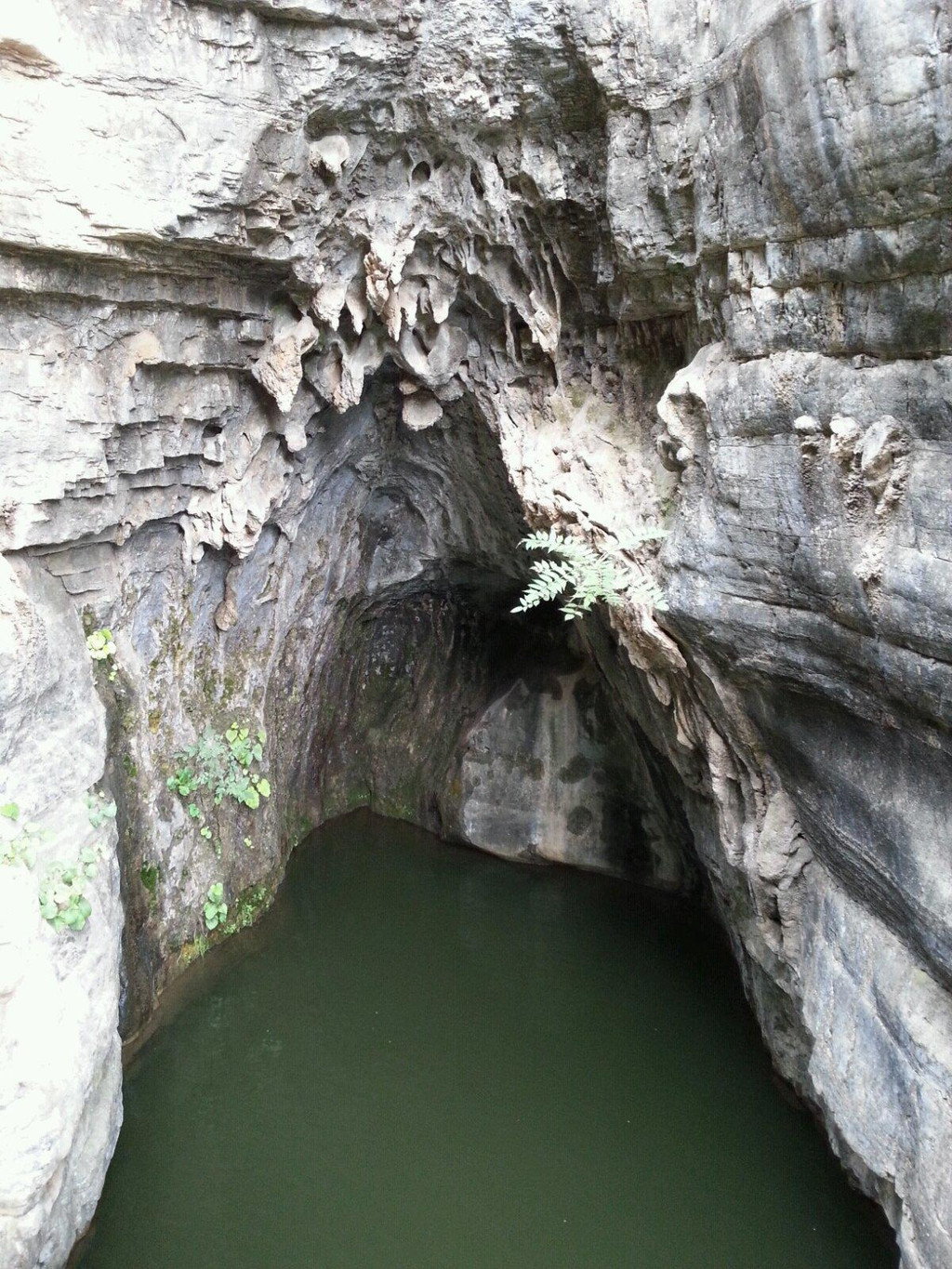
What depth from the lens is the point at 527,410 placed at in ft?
18.0

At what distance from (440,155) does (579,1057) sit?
14.8 feet

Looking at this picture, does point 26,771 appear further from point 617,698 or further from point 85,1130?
point 617,698

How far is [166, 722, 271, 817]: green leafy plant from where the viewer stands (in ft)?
19.0

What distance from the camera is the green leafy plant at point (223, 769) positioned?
5797mm

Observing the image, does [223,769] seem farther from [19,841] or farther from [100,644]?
[19,841]

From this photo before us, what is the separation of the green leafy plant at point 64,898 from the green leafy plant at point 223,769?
171 centimetres

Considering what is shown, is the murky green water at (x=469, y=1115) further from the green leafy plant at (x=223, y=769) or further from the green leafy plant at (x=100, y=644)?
the green leafy plant at (x=100, y=644)

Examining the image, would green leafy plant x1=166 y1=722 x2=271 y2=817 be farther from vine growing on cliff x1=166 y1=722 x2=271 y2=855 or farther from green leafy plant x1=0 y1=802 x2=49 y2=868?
green leafy plant x1=0 y1=802 x2=49 y2=868

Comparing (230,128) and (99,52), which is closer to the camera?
(99,52)

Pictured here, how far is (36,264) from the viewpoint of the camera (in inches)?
155

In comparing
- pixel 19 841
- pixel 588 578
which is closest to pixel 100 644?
pixel 19 841

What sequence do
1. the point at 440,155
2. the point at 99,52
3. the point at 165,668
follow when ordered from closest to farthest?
1. the point at 99,52
2. the point at 440,155
3. the point at 165,668

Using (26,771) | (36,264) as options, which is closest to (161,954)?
(26,771)

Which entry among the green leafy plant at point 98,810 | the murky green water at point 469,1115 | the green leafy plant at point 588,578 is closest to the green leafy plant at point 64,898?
the green leafy plant at point 98,810
